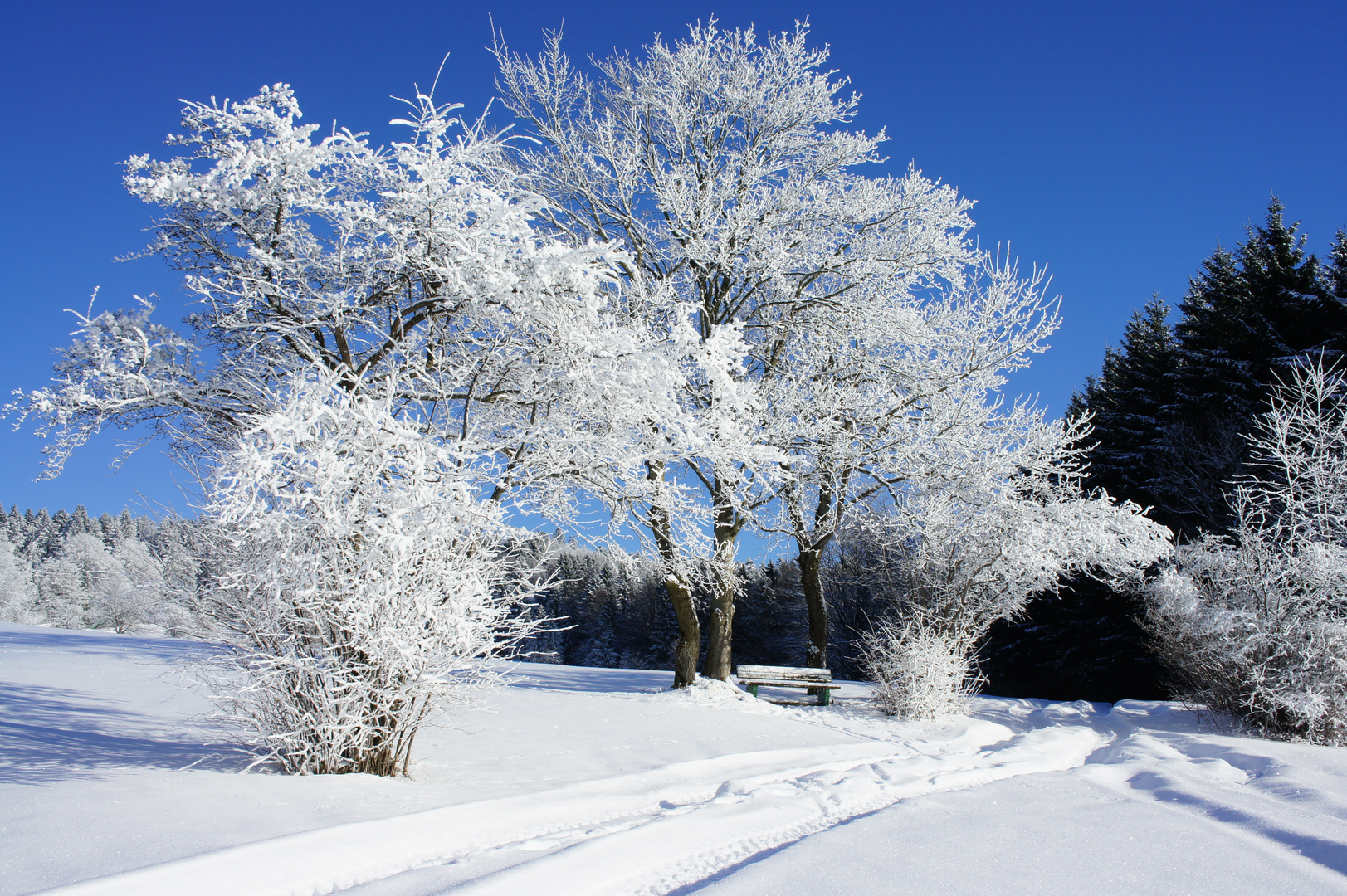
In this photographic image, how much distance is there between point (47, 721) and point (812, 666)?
1009 centimetres

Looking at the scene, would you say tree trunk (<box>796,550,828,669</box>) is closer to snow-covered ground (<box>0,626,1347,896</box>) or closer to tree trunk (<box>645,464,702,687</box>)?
tree trunk (<box>645,464,702,687</box>)

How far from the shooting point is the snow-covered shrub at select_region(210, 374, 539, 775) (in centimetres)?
421

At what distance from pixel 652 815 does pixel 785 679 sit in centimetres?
690

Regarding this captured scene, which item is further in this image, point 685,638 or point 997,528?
point 997,528

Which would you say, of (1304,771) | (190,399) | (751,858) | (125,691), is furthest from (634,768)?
Answer: (125,691)

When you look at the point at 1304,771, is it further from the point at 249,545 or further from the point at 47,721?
the point at 47,721

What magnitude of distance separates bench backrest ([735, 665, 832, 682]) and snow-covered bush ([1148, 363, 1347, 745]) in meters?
4.59

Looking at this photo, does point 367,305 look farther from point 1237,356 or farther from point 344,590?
point 1237,356

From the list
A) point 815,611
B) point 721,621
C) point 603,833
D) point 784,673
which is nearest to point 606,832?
point 603,833

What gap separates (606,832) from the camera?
376 cm

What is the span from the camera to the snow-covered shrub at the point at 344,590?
4207 mm

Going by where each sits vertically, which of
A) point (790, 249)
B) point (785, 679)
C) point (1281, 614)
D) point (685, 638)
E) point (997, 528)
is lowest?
point (785, 679)

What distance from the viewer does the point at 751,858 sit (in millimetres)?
3354

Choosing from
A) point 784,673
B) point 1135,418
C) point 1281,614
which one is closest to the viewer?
point 1281,614
